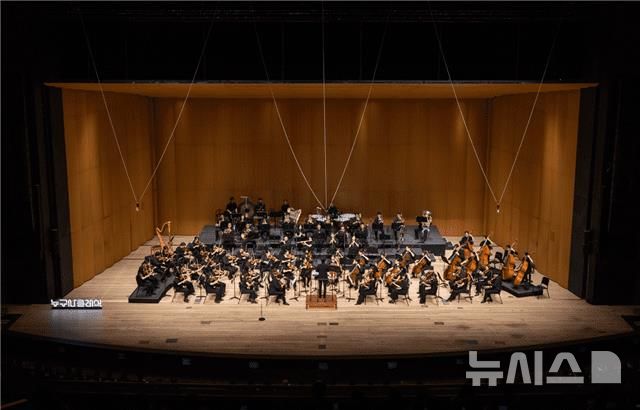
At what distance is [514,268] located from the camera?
36.7 feet

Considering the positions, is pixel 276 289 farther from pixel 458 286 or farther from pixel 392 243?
pixel 392 243

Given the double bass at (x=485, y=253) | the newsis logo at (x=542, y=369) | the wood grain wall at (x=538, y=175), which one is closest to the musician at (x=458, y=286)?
the double bass at (x=485, y=253)

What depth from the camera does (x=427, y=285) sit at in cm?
1041

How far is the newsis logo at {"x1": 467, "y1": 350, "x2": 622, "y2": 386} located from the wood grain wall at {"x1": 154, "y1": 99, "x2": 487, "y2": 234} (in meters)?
7.46

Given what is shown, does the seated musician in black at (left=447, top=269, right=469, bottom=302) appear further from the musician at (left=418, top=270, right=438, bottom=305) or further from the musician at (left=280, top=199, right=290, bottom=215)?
the musician at (left=280, top=199, right=290, bottom=215)

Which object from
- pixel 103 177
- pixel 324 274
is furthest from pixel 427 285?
pixel 103 177

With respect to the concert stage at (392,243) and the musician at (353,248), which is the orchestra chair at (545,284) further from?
the musician at (353,248)

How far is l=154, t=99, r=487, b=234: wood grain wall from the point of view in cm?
1502

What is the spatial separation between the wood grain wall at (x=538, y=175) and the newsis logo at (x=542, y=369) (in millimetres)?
3298

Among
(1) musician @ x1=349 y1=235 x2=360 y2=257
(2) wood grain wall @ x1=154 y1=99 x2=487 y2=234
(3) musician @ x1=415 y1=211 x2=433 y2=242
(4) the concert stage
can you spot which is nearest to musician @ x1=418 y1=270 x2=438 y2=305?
(1) musician @ x1=349 y1=235 x2=360 y2=257

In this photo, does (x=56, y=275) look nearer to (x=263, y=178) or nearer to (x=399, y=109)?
(x=263, y=178)

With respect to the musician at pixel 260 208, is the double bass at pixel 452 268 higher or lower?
lower

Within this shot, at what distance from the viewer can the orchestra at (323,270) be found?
10.3 m

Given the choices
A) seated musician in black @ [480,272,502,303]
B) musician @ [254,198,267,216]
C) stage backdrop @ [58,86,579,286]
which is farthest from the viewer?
stage backdrop @ [58,86,579,286]
